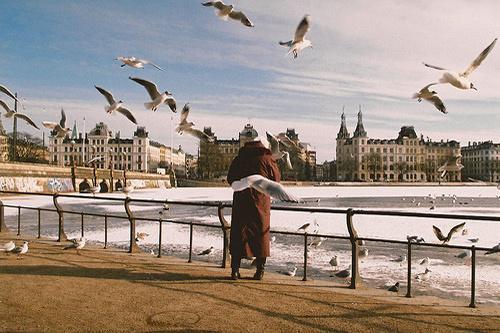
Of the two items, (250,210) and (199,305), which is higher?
(250,210)

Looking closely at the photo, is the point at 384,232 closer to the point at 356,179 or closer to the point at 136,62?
the point at 136,62

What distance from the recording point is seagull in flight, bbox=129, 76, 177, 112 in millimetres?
7844

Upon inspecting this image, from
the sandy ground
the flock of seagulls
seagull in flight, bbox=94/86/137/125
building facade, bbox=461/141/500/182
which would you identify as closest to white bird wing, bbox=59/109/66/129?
seagull in flight, bbox=94/86/137/125

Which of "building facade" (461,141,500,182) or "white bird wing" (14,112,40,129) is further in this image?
"building facade" (461,141,500,182)

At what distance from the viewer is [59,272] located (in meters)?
7.20

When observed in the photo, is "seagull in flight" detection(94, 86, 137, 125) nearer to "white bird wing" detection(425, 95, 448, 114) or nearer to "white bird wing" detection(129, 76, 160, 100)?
"white bird wing" detection(129, 76, 160, 100)

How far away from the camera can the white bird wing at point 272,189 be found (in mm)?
4702

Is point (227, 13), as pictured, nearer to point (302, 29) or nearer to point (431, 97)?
point (302, 29)

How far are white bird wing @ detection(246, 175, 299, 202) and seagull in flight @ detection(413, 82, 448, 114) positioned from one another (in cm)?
289

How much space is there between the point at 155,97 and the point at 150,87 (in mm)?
181

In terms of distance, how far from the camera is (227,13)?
7773 mm

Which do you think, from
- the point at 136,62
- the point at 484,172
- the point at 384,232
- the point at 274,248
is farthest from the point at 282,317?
the point at 484,172

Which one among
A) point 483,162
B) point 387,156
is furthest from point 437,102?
point 483,162

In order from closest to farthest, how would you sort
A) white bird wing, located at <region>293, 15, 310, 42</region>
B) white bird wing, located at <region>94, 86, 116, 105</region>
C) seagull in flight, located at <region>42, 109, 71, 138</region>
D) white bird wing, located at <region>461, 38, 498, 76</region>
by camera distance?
white bird wing, located at <region>461, 38, 498, 76</region> → white bird wing, located at <region>293, 15, 310, 42</region> → white bird wing, located at <region>94, 86, 116, 105</region> → seagull in flight, located at <region>42, 109, 71, 138</region>
